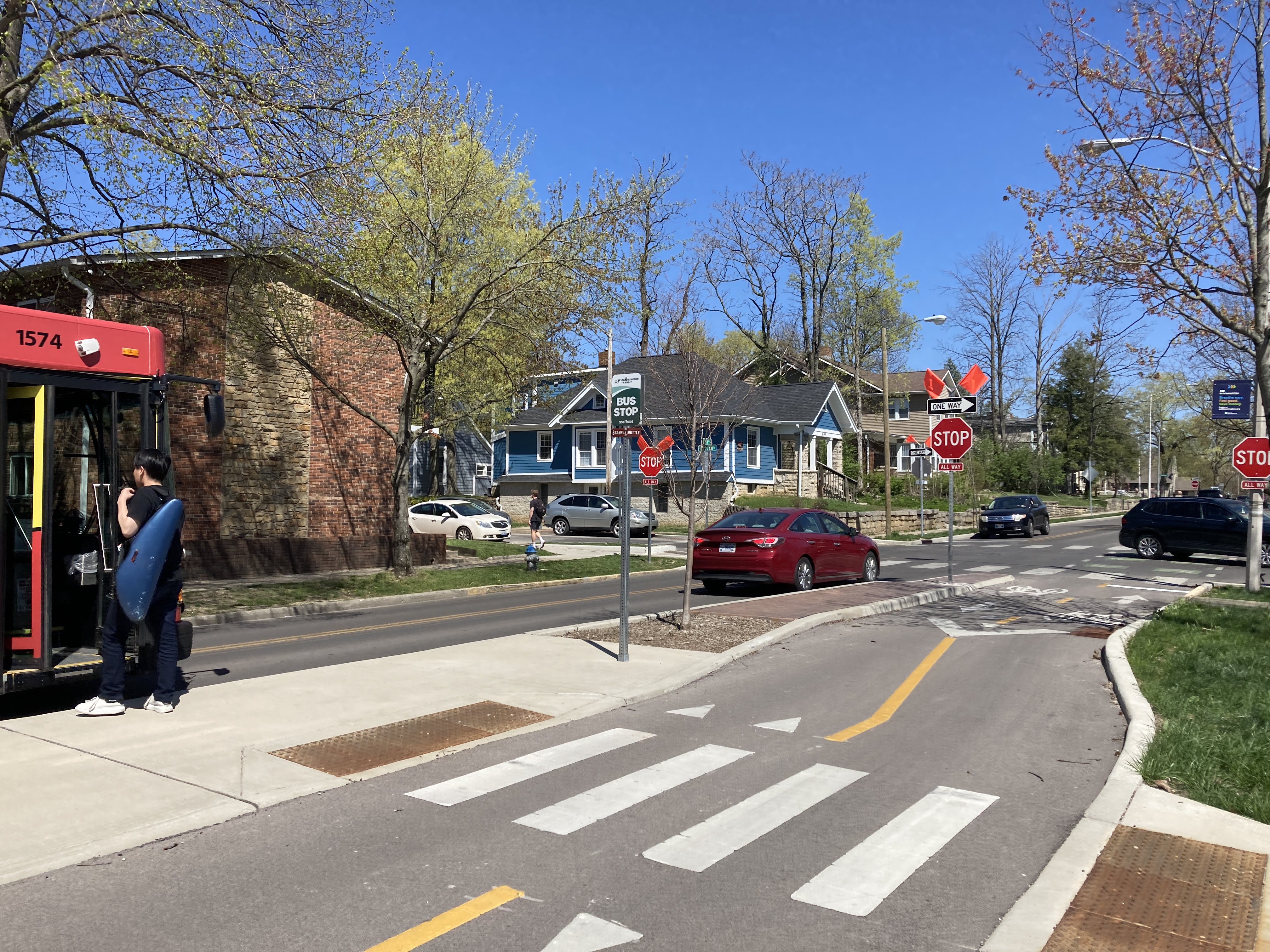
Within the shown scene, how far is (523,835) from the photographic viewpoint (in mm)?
4934

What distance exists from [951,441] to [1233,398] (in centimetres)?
463

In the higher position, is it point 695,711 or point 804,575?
point 804,575

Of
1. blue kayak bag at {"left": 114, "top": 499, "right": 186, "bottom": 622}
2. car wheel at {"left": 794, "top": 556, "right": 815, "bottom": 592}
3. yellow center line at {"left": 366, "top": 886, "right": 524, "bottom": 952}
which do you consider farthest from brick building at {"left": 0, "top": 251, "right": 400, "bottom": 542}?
yellow center line at {"left": 366, "top": 886, "right": 524, "bottom": 952}

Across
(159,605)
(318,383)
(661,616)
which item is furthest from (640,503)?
(159,605)

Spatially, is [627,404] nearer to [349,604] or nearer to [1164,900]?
[1164,900]

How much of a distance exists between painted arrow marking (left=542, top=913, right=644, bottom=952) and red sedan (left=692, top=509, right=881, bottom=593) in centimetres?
1223

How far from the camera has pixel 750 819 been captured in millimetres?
5262

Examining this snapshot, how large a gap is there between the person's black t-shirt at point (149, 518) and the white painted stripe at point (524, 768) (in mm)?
3092

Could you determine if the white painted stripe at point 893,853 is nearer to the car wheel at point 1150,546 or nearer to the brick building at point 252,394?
the brick building at point 252,394

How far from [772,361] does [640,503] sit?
19.7 m

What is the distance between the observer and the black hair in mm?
7387

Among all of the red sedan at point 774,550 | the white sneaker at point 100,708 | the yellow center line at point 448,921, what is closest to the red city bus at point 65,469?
the white sneaker at point 100,708

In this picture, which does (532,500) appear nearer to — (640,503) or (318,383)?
(318,383)

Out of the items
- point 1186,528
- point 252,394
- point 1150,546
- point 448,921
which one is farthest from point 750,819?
point 1150,546
